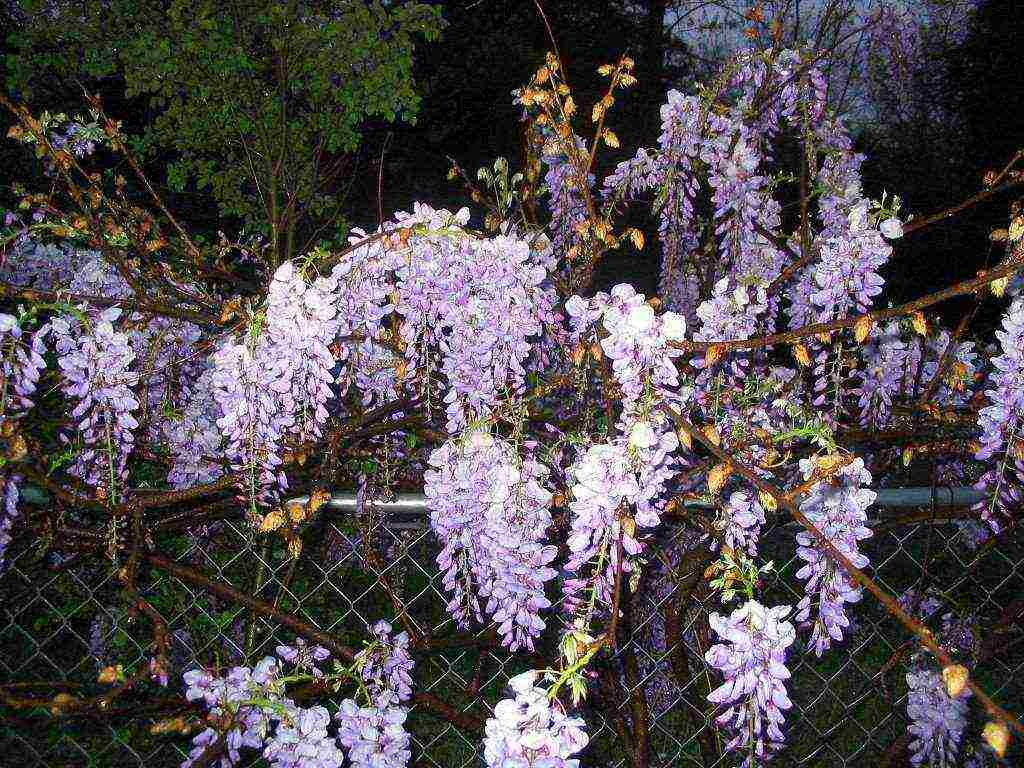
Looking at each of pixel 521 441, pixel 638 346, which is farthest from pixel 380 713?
pixel 638 346

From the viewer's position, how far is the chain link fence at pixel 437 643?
2029 mm

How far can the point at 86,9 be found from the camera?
4078mm

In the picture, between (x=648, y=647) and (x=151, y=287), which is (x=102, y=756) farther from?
(x=648, y=647)

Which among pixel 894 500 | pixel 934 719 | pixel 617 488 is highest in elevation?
pixel 617 488

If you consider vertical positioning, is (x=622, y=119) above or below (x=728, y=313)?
below

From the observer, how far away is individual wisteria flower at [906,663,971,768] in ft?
5.90

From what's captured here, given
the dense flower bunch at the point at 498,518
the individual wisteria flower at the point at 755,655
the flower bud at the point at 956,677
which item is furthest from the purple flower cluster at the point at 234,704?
the flower bud at the point at 956,677

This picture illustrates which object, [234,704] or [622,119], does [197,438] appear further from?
[622,119]

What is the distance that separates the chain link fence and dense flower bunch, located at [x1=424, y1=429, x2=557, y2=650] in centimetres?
44

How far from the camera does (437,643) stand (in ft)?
6.12

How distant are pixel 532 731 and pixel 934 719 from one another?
135 centimetres

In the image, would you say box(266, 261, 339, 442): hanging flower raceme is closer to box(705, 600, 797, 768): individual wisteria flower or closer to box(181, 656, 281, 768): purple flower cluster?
box(181, 656, 281, 768): purple flower cluster

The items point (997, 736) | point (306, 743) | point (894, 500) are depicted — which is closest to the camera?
point (997, 736)

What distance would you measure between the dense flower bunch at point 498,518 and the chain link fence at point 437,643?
1.45ft
